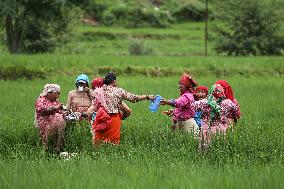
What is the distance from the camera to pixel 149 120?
10031 mm

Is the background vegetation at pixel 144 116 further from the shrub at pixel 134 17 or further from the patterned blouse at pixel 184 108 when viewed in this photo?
the shrub at pixel 134 17

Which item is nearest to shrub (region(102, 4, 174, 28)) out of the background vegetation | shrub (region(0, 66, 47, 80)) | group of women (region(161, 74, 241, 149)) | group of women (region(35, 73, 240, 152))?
the background vegetation

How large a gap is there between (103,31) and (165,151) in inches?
1339

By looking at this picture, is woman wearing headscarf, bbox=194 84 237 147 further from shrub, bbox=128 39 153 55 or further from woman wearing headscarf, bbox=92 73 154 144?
shrub, bbox=128 39 153 55

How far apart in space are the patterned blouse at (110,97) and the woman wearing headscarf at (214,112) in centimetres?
109

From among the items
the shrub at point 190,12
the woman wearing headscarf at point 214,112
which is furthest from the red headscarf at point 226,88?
the shrub at point 190,12

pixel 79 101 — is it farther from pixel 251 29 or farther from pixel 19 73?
pixel 251 29

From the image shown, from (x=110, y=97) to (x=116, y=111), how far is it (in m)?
0.23

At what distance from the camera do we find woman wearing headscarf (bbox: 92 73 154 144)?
8.39m

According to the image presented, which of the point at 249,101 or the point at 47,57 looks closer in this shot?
the point at 249,101

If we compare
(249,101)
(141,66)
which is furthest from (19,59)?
(249,101)

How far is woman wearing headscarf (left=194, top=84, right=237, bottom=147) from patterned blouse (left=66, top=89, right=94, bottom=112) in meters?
2.28

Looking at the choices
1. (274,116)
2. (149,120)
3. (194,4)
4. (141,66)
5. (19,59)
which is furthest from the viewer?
(194,4)

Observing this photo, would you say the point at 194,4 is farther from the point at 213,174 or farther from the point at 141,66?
the point at 213,174
